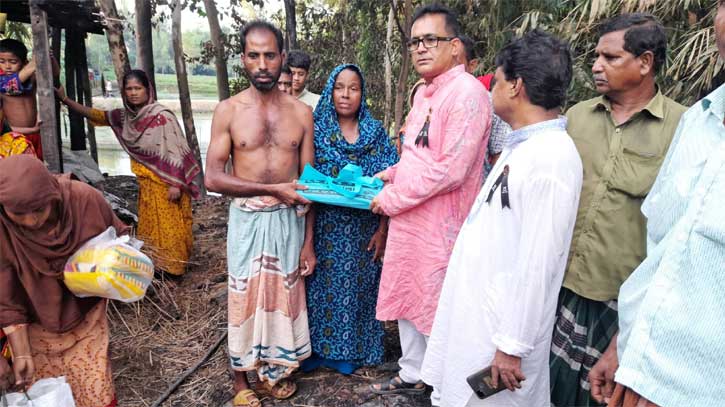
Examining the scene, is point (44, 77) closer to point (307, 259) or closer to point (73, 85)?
point (307, 259)

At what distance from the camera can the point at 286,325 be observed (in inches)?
107

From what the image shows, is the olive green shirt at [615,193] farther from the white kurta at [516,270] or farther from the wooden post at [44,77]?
the wooden post at [44,77]

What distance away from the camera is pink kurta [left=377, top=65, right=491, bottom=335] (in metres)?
2.26

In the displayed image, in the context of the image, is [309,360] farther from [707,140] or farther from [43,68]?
[43,68]

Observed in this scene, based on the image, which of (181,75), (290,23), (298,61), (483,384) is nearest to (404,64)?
(290,23)

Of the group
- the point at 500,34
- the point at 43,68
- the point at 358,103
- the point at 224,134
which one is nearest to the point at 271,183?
the point at 224,134

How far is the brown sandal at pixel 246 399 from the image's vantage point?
2723mm

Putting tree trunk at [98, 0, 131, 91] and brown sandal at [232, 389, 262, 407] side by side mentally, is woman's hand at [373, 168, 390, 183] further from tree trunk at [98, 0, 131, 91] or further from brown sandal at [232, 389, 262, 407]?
tree trunk at [98, 0, 131, 91]

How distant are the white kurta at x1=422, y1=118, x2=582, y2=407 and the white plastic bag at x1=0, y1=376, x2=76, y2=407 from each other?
1733 millimetres

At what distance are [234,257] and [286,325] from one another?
1.59 feet

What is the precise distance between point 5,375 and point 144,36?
559 centimetres

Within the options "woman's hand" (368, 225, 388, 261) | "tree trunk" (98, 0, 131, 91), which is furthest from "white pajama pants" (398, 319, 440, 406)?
"tree trunk" (98, 0, 131, 91)

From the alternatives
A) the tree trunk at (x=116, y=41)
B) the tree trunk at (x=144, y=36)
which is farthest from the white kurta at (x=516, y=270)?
the tree trunk at (x=144, y=36)

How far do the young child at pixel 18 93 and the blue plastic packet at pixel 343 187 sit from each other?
2.90 metres
